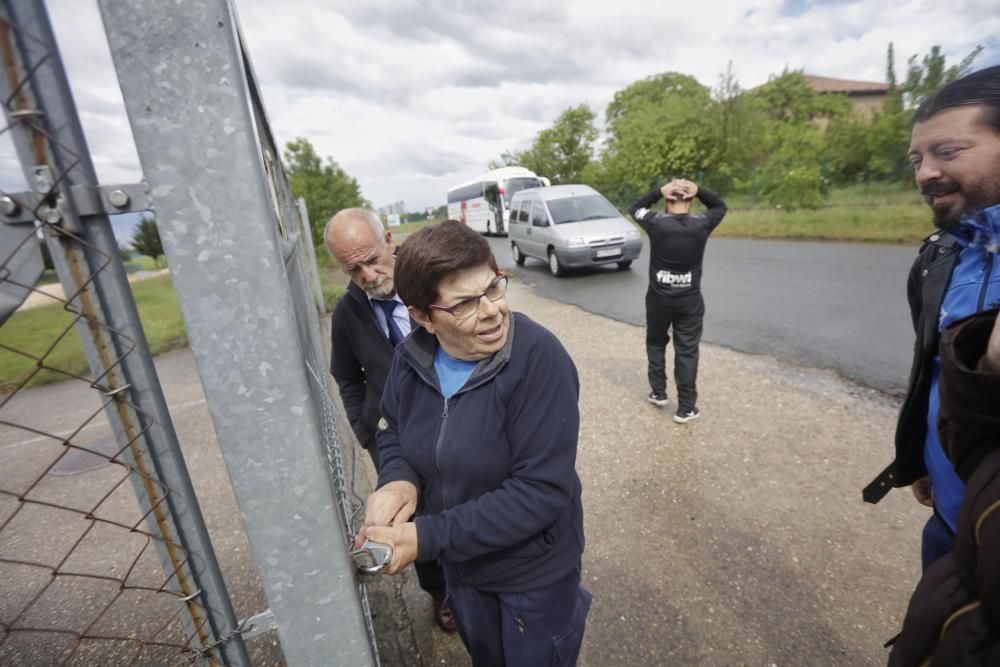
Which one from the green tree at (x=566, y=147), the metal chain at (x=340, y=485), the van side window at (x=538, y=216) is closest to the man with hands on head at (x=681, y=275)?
the metal chain at (x=340, y=485)

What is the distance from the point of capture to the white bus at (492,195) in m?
22.2

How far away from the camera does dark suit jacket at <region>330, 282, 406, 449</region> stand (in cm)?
224

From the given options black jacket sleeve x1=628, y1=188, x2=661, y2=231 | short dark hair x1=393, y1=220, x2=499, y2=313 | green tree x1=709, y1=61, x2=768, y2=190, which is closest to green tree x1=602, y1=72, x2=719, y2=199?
green tree x1=709, y1=61, x2=768, y2=190

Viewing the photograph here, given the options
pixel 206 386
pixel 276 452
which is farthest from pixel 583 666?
pixel 206 386

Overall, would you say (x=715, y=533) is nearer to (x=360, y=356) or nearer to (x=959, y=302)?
(x=959, y=302)

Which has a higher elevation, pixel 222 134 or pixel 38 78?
pixel 38 78

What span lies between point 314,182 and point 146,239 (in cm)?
1503

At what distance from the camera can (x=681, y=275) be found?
154 inches

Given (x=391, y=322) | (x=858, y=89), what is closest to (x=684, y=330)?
(x=391, y=322)

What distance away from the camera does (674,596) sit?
95.1 inches

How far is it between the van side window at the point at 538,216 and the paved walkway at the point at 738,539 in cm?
800

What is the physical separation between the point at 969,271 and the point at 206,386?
76.4 inches

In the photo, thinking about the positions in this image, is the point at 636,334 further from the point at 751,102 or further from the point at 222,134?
the point at 751,102

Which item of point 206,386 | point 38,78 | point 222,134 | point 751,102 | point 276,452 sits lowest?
point 276,452
